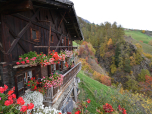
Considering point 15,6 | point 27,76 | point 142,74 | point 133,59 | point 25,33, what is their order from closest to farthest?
1. point 15,6
2. point 25,33
3. point 27,76
4. point 142,74
5. point 133,59

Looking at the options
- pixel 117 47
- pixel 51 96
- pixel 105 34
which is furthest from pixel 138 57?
pixel 51 96

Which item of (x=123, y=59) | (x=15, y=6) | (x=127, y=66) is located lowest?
(x=127, y=66)

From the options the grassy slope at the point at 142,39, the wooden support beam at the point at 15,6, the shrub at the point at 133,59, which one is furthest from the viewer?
the grassy slope at the point at 142,39

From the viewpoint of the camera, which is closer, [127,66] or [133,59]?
[127,66]

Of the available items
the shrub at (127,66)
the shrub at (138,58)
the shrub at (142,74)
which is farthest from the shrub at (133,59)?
the shrub at (142,74)

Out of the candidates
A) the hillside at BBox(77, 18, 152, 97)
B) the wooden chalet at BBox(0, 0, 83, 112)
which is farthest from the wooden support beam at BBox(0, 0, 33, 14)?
the hillside at BBox(77, 18, 152, 97)

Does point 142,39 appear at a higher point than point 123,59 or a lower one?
higher

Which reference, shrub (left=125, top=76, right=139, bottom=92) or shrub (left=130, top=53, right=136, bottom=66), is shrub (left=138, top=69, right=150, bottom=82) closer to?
shrub (left=125, top=76, right=139, bottom=92)

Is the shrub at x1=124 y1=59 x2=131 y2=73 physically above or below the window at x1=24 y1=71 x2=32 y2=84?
below

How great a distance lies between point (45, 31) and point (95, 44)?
53366 mm

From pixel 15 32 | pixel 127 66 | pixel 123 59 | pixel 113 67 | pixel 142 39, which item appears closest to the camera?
pixel 15 32

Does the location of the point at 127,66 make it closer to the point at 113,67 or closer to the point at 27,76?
the point at 113,67

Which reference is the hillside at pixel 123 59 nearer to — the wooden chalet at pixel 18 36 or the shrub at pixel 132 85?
the shrub at pixel 132 85

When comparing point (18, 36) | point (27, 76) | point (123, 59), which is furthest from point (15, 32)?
point (123, 59)
